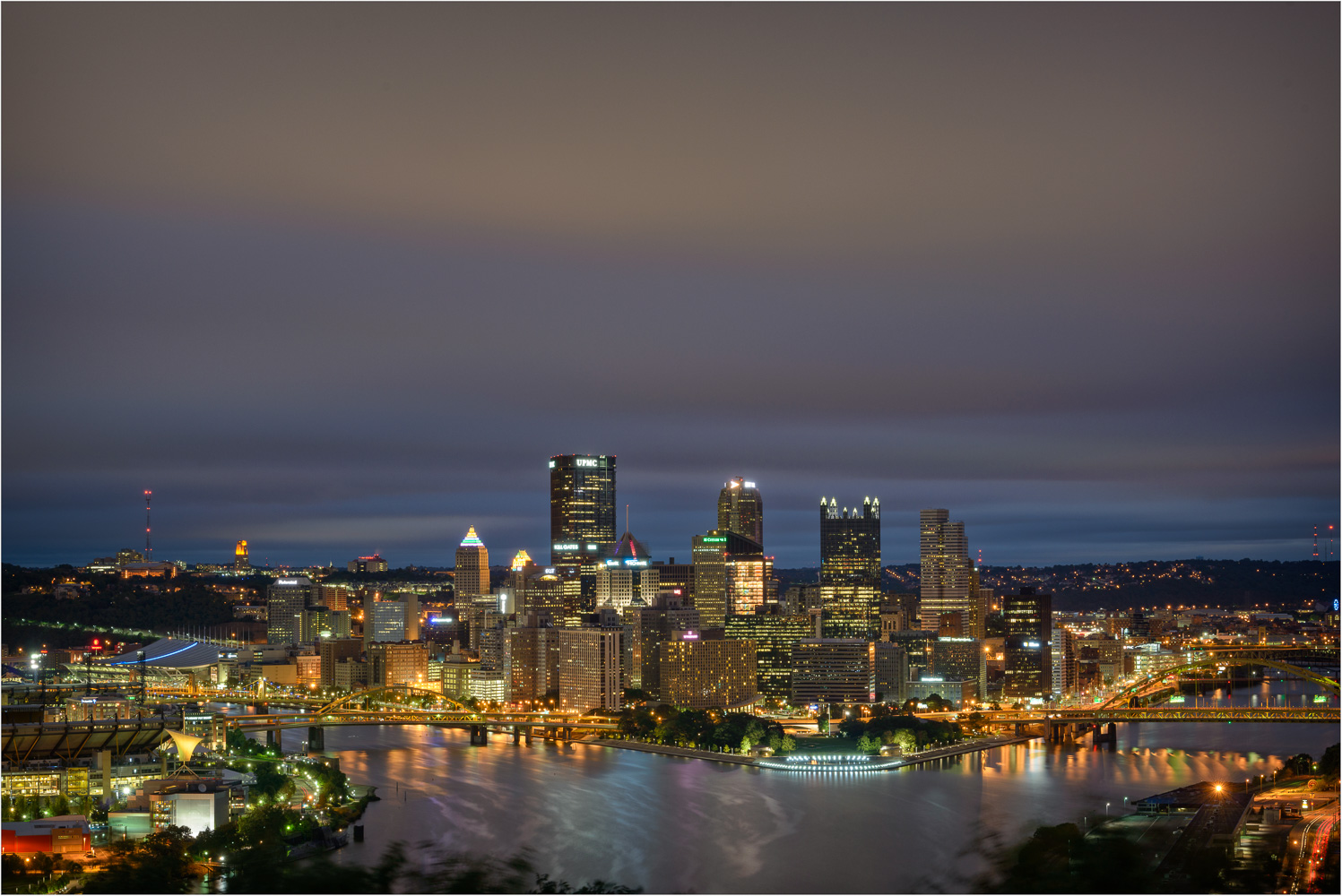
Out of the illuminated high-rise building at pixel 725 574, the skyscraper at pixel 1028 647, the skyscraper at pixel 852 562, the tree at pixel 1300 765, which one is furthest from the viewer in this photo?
the skyscraper at pixel 852 562

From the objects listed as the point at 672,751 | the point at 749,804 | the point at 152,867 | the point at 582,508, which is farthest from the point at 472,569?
the point at 152,867

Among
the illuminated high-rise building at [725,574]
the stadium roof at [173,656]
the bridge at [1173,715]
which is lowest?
the bridge at [1173,715]

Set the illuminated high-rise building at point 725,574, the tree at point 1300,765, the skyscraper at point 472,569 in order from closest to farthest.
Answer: the tree at point 1300,765 → the illuminated high-rise building at point 725,574 → the skyscraper at point 472,569

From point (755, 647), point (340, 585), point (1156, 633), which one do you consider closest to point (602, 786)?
point (755, 647)

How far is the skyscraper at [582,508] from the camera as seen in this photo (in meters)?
46.9

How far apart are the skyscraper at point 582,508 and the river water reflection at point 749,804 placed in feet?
74.9

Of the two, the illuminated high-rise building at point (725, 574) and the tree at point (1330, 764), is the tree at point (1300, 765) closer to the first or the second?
the tree at point (1330, 764)

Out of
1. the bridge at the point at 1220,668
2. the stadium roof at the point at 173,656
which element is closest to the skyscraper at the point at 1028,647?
the bridge at the point at 1220,668

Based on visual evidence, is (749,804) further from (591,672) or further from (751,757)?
(591,672)

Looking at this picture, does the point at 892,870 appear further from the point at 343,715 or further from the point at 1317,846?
the point at 343,715

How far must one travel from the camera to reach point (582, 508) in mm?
47312

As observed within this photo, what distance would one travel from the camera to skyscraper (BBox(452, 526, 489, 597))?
51781 mm

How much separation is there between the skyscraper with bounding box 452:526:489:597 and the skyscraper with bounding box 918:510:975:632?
15.7m

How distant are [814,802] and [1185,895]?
36.1 feet
